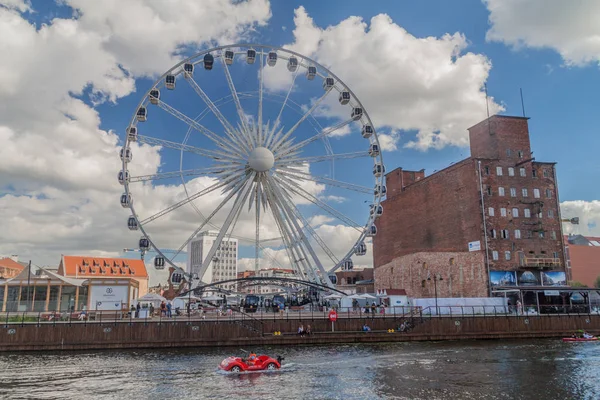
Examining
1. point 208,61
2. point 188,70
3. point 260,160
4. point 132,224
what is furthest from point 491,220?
point 132,224

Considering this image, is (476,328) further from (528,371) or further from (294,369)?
(294,369)

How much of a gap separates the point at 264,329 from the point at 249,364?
15952 millimetres

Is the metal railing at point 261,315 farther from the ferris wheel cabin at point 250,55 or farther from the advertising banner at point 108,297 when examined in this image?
the ferris wheel cabin at point 250,55

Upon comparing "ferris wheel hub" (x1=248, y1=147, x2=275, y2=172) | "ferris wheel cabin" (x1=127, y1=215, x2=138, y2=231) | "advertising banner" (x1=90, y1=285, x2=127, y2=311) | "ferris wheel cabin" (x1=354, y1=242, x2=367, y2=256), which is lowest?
"advertising banner" (x1=90, y1=285, x2=127, y2=311)

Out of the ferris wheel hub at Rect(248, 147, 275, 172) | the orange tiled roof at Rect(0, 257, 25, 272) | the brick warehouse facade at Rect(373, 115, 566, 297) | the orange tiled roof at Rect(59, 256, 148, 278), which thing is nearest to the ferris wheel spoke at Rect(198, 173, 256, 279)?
the ferris wheel hub at Rect(248, 147, 275, 172)

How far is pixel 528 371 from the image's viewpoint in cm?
3450

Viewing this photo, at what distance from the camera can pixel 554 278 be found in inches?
3063

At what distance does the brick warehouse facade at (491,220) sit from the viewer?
77.2m

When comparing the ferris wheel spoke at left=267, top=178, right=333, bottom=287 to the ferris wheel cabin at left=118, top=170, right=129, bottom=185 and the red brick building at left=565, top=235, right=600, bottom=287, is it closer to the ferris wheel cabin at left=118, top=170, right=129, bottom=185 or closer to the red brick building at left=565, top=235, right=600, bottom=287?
the ferris wheel cabin at left=118, top=170, right=129, bottom=185

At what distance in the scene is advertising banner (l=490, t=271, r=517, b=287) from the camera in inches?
2972

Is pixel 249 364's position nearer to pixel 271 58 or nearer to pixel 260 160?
pixel 260 160

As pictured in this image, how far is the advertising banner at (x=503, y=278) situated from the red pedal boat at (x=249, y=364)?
4922cm

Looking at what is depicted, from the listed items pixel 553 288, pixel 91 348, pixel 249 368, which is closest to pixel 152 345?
pixel 91 348

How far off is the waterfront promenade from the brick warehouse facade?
58.2 feet
